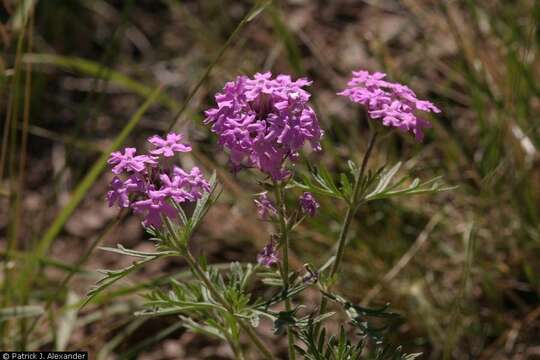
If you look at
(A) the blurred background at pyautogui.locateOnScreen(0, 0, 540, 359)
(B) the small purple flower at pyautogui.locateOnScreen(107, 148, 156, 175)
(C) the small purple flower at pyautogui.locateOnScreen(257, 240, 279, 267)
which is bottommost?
(A) the blurred background at pyautogui.locateOnScreen(0, 0, 540, 359)

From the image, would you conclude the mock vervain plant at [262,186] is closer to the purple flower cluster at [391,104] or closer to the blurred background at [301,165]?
the purple flower cluster at [391,104]

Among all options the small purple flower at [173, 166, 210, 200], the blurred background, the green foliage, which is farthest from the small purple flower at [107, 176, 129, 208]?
the blurred background

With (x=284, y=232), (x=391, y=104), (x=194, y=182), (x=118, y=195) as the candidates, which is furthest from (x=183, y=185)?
(x=391, y=104)

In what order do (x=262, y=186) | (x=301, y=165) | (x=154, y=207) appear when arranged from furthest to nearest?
(x=301, y=165) < (x=262, y=186) < (x=154, y=207)

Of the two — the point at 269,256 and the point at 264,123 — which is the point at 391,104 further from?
the point at 269,256

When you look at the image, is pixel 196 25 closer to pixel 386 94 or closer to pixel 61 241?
pixel 61 241

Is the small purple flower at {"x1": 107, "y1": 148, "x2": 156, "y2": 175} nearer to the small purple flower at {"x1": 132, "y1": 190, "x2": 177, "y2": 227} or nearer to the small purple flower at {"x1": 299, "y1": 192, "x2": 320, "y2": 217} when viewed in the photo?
the small purple flower at {"x1": 132, "y1": 190, "x2": 177, "y2": 227}

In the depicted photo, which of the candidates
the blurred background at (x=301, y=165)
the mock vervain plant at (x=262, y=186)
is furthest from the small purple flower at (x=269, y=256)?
the blurred background at (x=301, y=165)
